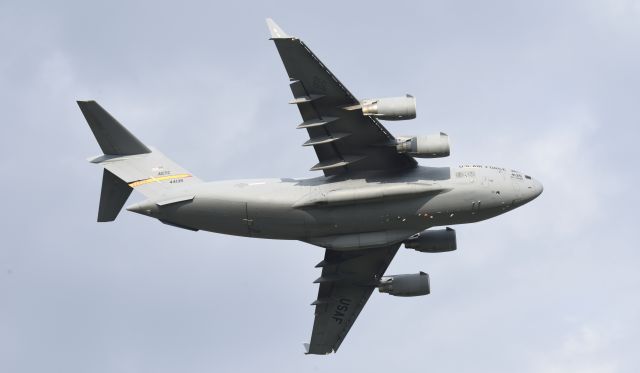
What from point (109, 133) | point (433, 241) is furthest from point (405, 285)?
point (109, 133)

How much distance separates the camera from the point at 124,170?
134 ft

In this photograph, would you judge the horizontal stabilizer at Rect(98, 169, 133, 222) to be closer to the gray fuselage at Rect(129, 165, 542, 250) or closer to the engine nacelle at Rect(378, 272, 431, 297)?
the gray fuselage at Rect(129, 165, 542, 250)

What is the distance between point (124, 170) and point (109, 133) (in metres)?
1.36

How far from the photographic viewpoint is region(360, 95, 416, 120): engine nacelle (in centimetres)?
3656

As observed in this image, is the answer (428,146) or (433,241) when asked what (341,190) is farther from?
(433,241)

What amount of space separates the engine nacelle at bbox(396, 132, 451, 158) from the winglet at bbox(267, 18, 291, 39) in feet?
17.7

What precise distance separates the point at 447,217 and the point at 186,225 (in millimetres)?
8607

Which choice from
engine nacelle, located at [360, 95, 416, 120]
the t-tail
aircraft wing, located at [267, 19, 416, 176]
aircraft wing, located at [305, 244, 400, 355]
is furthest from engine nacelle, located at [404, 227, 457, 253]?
the t-tail

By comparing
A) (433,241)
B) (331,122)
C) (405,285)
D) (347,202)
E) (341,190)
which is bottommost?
(405,285)

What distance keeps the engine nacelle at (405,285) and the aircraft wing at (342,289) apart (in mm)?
Result: 371

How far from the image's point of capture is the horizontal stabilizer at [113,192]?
40.9m

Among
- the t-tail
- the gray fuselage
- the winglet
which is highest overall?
the winglet

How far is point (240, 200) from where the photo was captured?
1523 inches

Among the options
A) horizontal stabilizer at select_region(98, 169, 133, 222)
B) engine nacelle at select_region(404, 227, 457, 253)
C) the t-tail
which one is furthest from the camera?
engine nacelle at select_region(404, 227, 457, 253)
